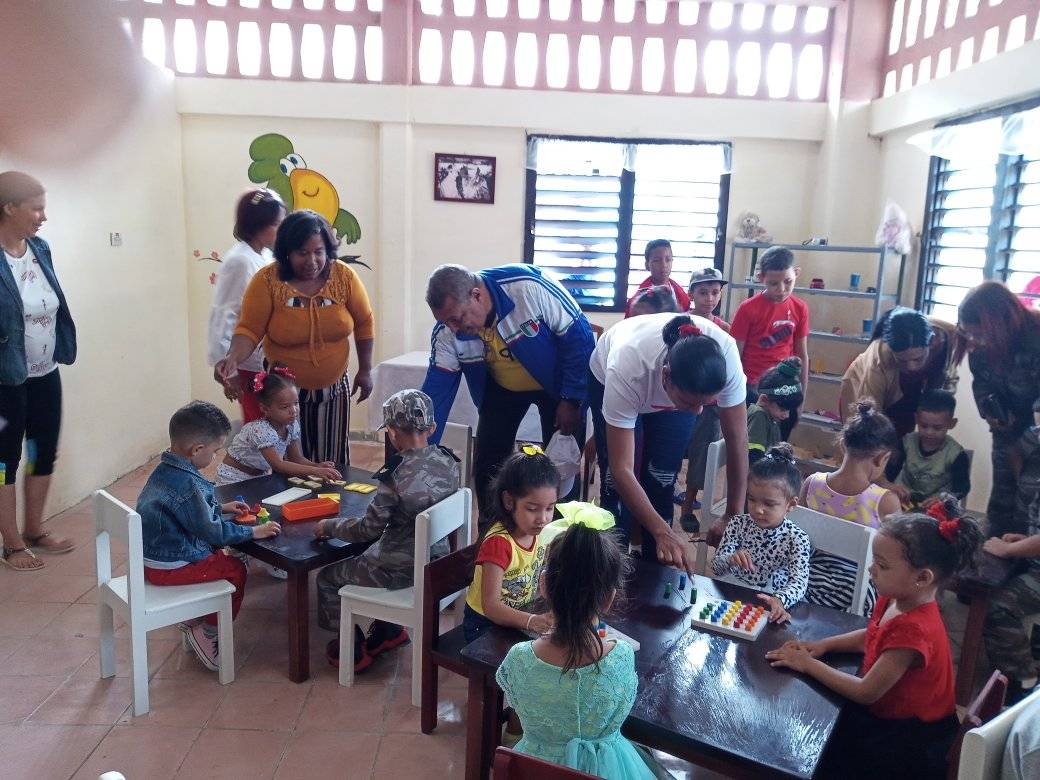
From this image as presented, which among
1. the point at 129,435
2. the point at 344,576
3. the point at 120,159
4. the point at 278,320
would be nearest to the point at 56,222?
the point at 120,159

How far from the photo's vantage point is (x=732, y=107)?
534cm

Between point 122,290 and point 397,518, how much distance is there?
3.10 m

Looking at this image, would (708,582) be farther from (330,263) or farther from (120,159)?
(120,159)

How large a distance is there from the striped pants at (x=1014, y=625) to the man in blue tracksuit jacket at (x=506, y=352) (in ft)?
4.77

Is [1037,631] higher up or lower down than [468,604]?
lower down

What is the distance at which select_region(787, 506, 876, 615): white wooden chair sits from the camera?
2.23m

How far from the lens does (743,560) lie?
2.23 m

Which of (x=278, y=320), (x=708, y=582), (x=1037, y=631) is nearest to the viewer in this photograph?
(x=708, y=582)

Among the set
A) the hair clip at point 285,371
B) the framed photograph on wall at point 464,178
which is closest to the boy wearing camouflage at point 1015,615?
the hair clip at point 285,371

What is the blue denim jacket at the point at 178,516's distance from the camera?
7.80 feet

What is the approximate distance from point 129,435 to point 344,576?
9.22 ft

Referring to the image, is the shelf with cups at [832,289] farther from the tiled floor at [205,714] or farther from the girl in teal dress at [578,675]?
the girl in teal dress at [578,675]

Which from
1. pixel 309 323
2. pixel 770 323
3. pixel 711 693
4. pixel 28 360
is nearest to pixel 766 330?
pixel 770 323

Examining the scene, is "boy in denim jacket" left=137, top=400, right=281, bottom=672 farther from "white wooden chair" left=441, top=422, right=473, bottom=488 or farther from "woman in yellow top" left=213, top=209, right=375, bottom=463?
"white wooden chair" left=441, top=422, right=473, bottom=488
